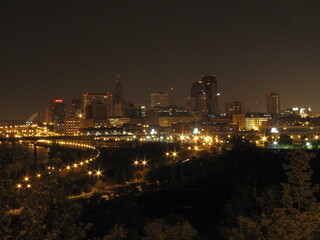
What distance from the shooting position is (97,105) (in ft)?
217

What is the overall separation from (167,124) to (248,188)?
4879cm

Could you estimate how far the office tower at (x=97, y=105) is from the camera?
65000 millimetres

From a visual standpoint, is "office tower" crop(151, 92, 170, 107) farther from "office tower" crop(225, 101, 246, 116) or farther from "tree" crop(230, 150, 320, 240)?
"tree" crop(230, 150, 320, 240)

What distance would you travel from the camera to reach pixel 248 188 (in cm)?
936

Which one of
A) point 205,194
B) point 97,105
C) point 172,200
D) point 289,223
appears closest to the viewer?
point 289,223

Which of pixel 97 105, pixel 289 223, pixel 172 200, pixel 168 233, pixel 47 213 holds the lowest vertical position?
pixel 172 200

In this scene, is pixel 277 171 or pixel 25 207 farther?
pixel 277 171

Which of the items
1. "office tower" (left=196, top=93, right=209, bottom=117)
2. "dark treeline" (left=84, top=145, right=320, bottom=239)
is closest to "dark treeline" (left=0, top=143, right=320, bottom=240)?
"dark treeline" (left=84, top=145, right=320, bottom=239)

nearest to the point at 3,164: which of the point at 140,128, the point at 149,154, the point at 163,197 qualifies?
the point at 163,197

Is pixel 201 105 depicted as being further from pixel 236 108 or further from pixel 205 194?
pixel 205 194

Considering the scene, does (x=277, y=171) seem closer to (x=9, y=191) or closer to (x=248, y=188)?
(x=248, y=188)

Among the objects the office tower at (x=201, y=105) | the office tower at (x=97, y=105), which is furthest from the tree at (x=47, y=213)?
the office tower at (x=201, y=105)

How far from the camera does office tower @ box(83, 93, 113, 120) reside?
6500 cm

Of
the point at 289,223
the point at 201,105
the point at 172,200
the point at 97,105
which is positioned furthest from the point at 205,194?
the point at 201,105
